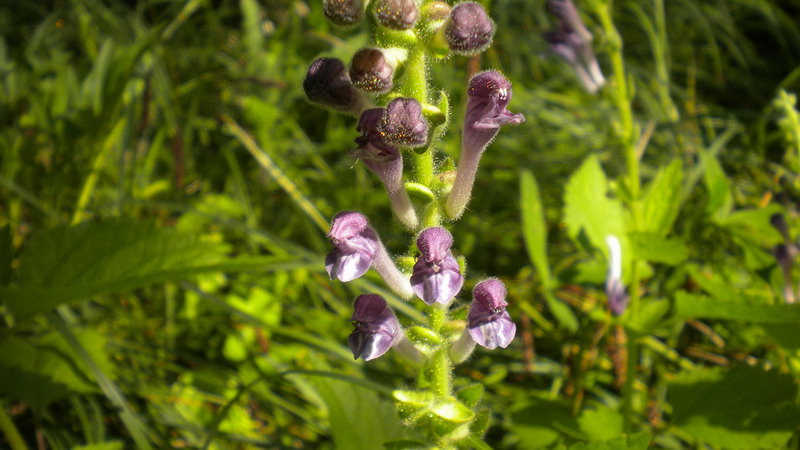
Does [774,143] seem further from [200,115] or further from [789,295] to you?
[200,115]

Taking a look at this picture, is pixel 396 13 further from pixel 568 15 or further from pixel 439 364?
pixel 568 15

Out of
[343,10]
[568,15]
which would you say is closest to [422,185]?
[343,10]

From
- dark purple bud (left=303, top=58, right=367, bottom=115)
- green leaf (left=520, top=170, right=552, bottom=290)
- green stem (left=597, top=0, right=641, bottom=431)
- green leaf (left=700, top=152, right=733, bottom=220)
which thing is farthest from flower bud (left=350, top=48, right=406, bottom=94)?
green leaf (left=700, top=152, right=733, bottom=220)

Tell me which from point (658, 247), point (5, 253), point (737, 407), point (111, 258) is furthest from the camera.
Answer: point (658, 247)

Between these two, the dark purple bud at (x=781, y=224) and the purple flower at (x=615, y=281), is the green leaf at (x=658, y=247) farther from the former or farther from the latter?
the dark purple bud at (x=781, y=224)

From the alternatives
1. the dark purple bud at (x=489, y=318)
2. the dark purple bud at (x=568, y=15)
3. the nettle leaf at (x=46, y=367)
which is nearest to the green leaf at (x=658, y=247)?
the dark purple bud at (x=489, y=318)

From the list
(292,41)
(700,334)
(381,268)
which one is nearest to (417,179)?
(381,268)

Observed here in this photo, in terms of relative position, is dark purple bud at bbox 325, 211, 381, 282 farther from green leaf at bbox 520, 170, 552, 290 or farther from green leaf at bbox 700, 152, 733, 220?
green leaf at bbox 700, 152, 733, 220
